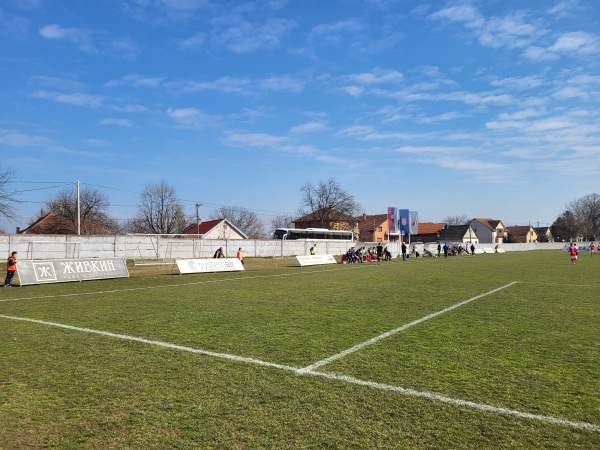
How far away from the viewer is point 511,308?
1127 cm

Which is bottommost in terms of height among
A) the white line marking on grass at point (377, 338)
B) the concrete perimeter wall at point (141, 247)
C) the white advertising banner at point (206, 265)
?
the white line marking on grass at point (377, 338)

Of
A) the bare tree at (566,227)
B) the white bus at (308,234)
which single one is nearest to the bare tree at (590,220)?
Result: the bare tree at (566,227)

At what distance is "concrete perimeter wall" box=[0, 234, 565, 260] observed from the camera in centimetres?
3272

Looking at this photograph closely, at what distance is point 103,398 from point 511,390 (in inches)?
186

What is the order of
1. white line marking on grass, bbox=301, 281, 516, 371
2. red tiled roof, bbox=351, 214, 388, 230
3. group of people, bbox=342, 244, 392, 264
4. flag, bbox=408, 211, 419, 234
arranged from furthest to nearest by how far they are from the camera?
1. red tiled roof, bbox=351, 214, 388, 230
2. flag, bbox=408, 211, 419, 234
3. group of people, bbox=342, 244, 392, 264
4. white line marking on grass, bbox=301, 281, 516, 371

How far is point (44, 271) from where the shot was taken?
18.9 meters

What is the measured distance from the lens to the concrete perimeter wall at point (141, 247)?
1288 inches

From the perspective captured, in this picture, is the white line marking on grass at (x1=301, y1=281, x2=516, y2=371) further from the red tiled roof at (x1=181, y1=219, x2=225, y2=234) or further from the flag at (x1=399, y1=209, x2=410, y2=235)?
the red tiled roof at (x1=181, y1=219, x2=225, y2=234)

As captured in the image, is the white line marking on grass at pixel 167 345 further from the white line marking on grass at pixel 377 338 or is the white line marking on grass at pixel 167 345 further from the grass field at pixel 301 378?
the white line marking on grass at pixel 377 338

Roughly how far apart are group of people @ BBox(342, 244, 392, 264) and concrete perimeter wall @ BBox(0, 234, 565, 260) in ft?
9.11

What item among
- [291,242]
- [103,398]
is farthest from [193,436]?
[291,242]

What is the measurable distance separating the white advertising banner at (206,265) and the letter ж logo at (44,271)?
21.1 ft

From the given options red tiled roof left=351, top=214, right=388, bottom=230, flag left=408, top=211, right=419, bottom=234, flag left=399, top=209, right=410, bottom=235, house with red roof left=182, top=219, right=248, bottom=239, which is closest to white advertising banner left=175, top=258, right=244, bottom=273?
flag left=399, top=209, right=410, bottom=235

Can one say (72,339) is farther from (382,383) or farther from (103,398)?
(382,383)
